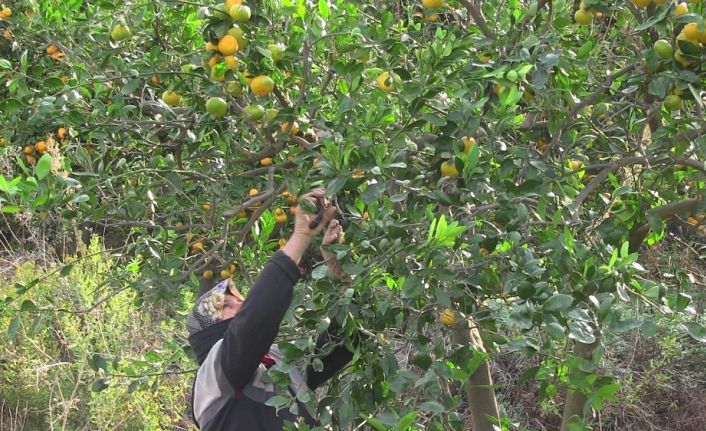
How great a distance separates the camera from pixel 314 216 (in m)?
1.99

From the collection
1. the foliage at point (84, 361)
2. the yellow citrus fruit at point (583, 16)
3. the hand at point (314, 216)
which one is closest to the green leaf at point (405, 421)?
the hand at point (314, 216)

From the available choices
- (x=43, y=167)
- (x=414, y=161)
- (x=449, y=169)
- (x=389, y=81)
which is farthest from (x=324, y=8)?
(x=43, y=167)

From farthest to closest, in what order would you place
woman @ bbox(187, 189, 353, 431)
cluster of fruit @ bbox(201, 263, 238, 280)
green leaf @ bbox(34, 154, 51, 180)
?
cluster of fruit @ bbox(201, 263, 238, 280) → woman @ bbox(187, 189, 353, 431) → green leaf @ bbox(34, 154, 51, 180)

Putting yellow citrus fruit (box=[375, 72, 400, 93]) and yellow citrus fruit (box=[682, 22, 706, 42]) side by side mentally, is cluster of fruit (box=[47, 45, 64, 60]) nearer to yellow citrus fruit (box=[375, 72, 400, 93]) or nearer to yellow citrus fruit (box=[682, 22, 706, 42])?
yellow citrus fruit (box=[375, 72, 400, 93])

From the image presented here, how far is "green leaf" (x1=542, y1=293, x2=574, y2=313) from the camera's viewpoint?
1.50m

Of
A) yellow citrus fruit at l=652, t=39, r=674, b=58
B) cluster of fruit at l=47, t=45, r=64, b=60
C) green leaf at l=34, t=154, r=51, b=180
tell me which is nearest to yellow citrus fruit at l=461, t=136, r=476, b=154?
yellow citrus fruit at l=652, t=39, r=674, b=58

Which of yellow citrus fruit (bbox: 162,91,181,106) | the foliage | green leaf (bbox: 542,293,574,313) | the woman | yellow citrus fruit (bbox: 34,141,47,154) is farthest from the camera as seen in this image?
the foliage

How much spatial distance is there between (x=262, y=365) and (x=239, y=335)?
33 centimetres

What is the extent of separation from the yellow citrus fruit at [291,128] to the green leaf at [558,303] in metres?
0.76

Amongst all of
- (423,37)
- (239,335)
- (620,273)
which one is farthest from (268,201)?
(620,273)

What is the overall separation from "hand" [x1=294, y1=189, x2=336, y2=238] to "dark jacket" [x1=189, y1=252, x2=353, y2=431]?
82 mm

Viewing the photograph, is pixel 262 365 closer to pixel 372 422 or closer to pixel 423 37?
pixel 372 422

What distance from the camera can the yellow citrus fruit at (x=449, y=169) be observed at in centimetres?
180

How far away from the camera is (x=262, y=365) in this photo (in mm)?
2410
